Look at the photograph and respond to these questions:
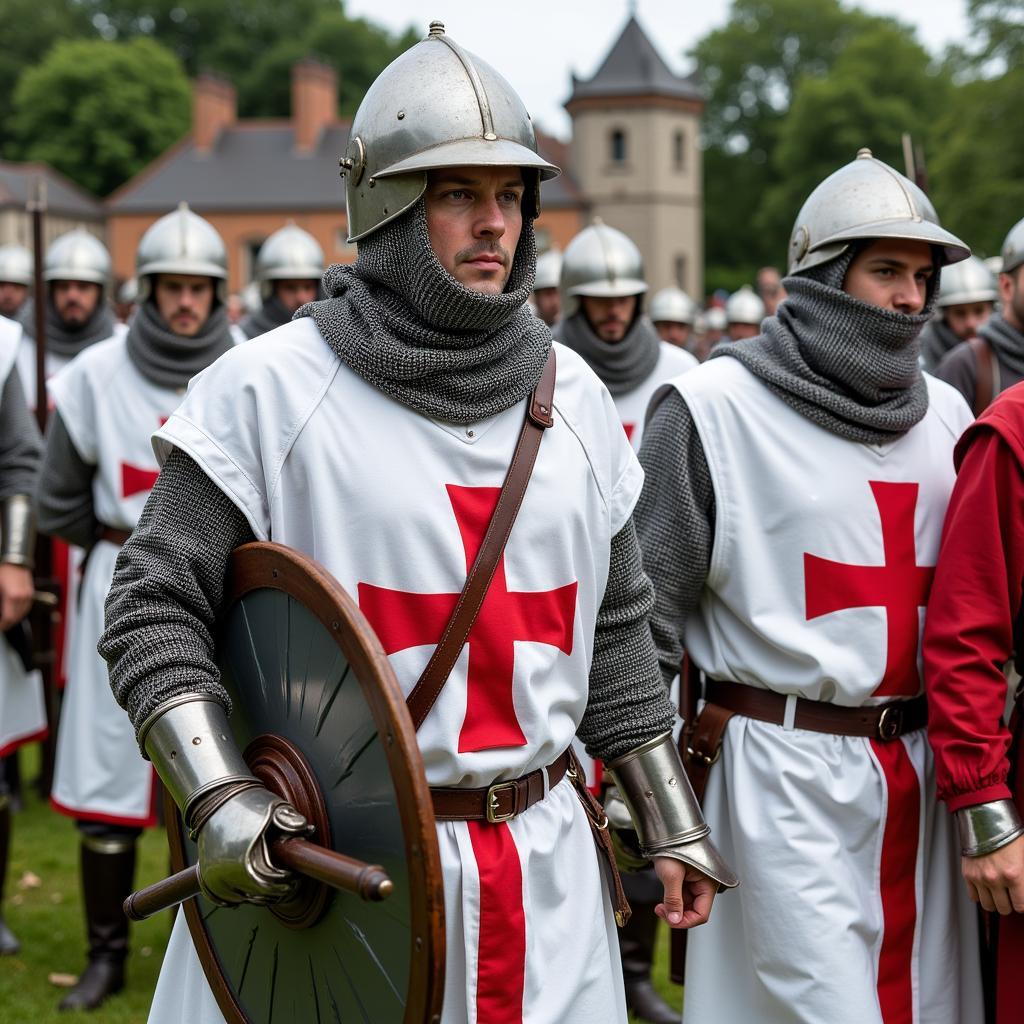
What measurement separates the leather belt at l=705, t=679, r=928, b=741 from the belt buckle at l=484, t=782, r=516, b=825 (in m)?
0.99

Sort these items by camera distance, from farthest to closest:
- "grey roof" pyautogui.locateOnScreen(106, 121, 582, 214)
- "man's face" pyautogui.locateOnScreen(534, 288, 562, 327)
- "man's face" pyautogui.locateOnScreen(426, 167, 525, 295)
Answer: "grey roof" pyautogui.locateOnScreen(106, 121, 582, 214) → "man's face" pyautogui.locateOnScreen(534, 288, 562, 327) → "man's face" pyautogui.locateOnScreen(426, 167, 525, 295)

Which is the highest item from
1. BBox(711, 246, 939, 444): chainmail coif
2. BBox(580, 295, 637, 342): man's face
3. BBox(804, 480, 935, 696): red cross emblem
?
BBox(580, 295, 637, 342): man's face

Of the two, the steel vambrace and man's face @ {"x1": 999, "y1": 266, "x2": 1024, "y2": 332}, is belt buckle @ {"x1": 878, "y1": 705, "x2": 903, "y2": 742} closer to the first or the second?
the steel vambrace

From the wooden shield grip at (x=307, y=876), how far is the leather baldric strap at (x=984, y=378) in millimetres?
3642

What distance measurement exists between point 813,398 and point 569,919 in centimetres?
132

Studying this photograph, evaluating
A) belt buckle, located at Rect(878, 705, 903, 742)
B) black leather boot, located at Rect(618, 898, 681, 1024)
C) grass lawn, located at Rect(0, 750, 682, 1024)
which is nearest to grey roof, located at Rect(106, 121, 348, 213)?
grass lawn, located at Rect(0, 750, 682, 1024)

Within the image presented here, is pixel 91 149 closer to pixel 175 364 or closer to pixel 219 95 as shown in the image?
pixel 219 95

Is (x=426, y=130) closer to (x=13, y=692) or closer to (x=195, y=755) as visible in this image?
(x=195, y=755)

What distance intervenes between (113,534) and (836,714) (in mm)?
2639

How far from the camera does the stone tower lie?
53250 mm

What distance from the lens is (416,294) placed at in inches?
98.7

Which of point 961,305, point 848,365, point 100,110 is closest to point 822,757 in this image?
point 848,365

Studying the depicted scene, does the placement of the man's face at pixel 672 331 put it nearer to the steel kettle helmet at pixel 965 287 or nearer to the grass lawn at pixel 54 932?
the steel kettle helmet at pixel 965 287

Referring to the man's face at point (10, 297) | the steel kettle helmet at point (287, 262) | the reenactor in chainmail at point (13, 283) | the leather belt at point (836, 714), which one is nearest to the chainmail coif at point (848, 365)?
the leather belt at point (836, 714)
